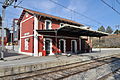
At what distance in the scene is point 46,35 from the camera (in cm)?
1600

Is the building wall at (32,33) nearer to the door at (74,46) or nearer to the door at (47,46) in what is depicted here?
the door at (47,46)

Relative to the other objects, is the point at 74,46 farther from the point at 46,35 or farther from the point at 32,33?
the point at 32,33

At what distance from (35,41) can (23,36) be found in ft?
17.2

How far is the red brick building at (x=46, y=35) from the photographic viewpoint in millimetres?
15375

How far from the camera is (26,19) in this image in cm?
1855

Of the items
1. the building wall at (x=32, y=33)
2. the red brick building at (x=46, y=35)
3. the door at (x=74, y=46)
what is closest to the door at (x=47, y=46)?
the red brick building at (x=46, y=35)

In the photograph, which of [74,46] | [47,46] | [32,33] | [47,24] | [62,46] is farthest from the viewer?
[74,46]

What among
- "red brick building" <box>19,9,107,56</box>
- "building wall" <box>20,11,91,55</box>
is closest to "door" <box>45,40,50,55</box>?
"red brick building" <box>19,9,107,56</box>

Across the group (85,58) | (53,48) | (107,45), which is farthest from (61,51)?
(107,45)

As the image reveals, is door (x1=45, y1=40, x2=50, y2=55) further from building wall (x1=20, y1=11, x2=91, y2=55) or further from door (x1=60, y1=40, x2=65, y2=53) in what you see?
door (x1=60, y1=40, x2=65, y2=53)

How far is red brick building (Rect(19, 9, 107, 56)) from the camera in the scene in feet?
50.4

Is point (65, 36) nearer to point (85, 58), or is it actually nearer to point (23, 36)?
point (85, 58)

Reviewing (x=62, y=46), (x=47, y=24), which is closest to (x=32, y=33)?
(x=47, y=24)

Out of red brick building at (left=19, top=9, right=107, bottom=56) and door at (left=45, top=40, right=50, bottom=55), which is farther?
door at (left=45, top=40, right=50, bottom=55)
